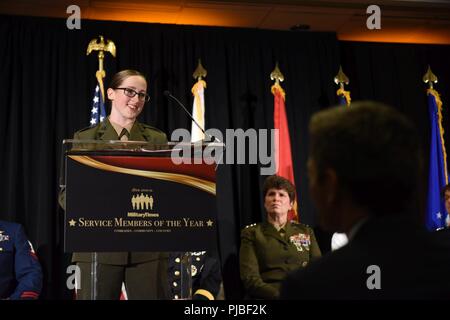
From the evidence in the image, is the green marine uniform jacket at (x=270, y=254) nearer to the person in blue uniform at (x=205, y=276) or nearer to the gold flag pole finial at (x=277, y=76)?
the person in blue uniform at (x=205, y=276)

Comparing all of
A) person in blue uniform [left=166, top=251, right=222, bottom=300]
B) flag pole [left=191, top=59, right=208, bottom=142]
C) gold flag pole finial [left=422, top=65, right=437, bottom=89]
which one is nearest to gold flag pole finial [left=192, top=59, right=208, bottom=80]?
flag pole [left=191, top=59, right=208, bottom=142]

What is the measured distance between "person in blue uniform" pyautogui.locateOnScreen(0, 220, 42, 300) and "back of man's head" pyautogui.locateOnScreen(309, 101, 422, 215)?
3.05m

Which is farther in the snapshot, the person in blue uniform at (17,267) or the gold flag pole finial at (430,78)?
the gold flag pole finial at (430,78)

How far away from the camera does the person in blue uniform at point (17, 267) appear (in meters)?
3.71

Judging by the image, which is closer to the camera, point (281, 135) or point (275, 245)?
point (275, 245)

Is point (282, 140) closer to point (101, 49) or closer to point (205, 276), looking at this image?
point (205, 276)

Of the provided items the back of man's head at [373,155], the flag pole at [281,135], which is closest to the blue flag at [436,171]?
the flag pole at [281,135]

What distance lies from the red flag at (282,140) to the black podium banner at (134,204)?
89.8 inches

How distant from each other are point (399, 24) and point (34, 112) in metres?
3.20

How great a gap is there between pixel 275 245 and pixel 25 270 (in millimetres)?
1580

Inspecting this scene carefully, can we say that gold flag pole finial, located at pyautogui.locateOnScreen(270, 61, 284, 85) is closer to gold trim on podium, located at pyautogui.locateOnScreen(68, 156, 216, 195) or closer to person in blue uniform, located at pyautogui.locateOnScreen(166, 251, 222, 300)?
person in blue uniform, located at pyautogui.locateOnScreen(166, 251, 222, 300)

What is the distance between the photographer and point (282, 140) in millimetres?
4941

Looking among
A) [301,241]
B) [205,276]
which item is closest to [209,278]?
[205,276]

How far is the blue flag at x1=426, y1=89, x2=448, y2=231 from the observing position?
4.98 m
